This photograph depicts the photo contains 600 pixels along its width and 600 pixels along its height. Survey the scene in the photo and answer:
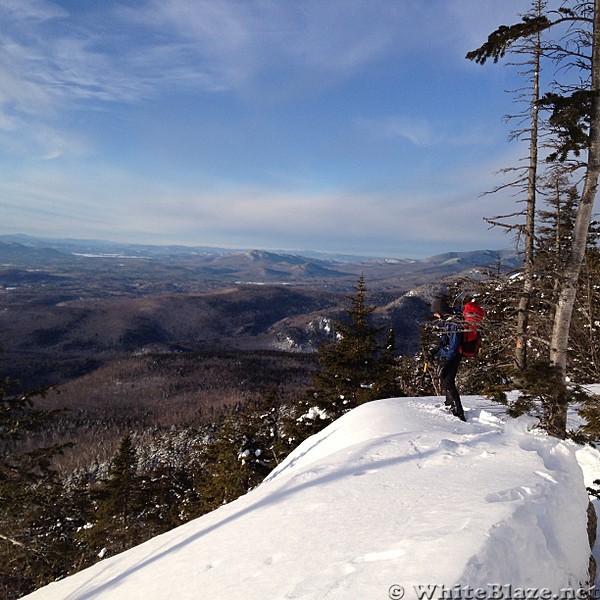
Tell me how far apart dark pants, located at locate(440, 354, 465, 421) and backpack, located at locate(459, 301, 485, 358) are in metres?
0.35

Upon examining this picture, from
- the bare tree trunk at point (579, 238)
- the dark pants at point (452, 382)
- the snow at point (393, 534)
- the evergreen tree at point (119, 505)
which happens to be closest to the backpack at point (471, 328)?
the dark pants at point (452, 382)

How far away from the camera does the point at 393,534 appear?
3752 millimetres

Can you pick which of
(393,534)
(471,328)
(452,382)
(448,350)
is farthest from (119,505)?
(393,534)

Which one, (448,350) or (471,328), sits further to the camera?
(448,350)

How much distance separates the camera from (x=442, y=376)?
8398 mm

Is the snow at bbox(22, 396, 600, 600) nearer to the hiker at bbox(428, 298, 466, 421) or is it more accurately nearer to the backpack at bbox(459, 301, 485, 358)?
the hiker at bbox(428, 298, 466, 421)

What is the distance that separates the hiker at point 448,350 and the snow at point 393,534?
4.66 ft

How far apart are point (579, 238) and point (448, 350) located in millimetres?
3190

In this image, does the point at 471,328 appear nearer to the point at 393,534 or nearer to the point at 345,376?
the point at 393,534

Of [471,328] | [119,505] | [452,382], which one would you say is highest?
[471,328]

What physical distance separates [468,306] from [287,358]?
16457 cm

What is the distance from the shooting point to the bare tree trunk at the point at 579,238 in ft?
20.2

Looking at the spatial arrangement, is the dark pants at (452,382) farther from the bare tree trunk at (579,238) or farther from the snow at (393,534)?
the bare tree trunk at (579,238)

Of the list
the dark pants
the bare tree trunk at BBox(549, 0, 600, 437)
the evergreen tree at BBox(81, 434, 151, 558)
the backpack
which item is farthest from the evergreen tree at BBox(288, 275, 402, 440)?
the evergreen tree at BBox(81, 434, 151, 558)
